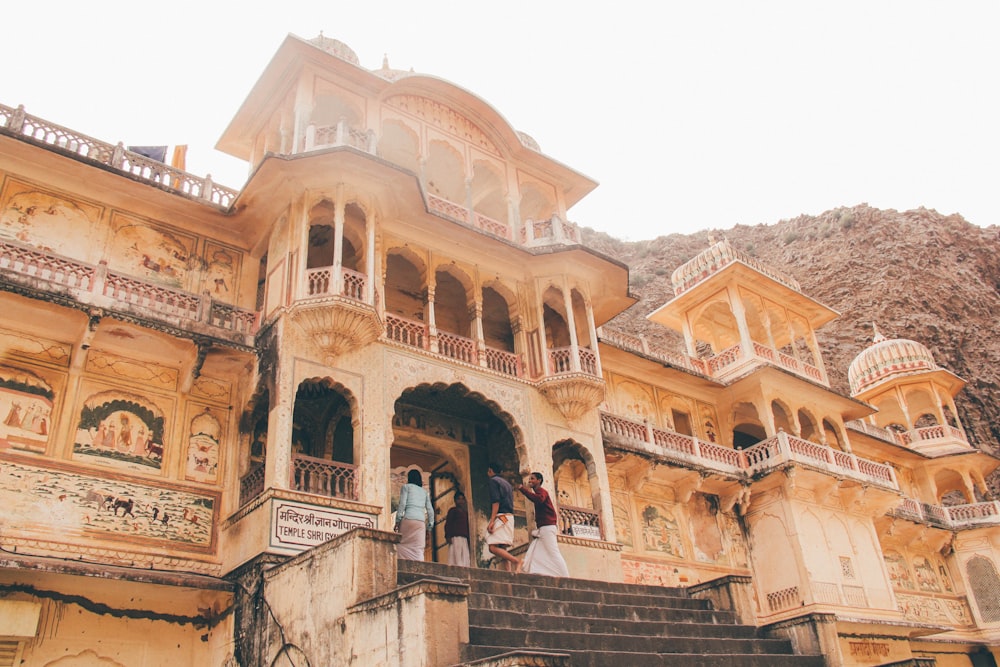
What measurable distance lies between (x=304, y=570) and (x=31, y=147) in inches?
325

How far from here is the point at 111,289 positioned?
12117 millimetres

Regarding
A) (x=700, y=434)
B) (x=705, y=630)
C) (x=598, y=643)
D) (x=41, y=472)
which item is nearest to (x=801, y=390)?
(x=700, y=434)

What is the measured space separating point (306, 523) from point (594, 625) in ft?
13.9

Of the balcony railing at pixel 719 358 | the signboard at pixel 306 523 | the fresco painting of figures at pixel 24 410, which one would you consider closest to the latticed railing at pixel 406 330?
the signboard at pixel 306 523

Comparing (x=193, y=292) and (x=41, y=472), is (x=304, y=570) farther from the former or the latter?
(x=193, y=292)

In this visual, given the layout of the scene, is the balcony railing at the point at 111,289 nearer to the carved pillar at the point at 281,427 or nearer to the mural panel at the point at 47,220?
the mural panel at the point at 47,220

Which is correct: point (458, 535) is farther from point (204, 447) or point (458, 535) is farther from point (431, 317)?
point (204, 447)

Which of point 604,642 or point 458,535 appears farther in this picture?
point 458,535

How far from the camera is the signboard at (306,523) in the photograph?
36.0 feet

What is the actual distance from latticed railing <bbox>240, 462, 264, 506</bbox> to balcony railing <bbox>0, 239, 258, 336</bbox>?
230 centimetres

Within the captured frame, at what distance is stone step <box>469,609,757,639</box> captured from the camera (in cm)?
906

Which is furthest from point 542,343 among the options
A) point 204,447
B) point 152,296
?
point 152,296

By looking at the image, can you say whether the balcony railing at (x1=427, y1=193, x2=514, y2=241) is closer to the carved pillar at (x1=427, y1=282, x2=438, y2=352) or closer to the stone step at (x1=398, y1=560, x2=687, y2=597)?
the carved pillar at (x1=427, y1=282, x2=438, y2=352)

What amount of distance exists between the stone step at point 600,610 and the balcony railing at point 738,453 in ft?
18.9
